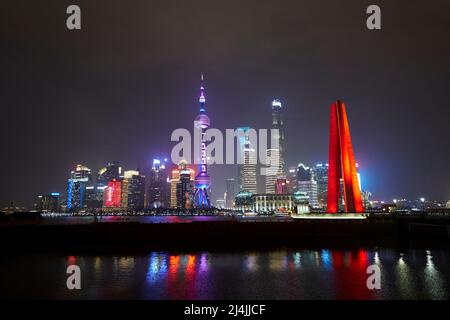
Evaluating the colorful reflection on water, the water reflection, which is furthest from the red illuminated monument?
the water reflection

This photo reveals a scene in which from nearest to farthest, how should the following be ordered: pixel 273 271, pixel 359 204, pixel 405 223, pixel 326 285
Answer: pixel 326 285 < pixel 273 271 < pixel 405 223 < pixel 359 204

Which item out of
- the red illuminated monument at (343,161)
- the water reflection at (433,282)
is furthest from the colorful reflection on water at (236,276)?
the red illuminated monument at (343,161)

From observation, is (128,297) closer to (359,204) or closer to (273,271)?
(273,271)

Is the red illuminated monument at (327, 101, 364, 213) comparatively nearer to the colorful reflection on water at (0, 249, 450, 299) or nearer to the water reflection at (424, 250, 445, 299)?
the colorful reflection on water at (0, 249, 450, 299)

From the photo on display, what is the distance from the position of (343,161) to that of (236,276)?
3940 cm

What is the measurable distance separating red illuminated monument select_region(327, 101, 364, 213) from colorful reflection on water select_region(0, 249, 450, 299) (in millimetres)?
25718

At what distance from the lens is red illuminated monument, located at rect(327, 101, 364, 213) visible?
53.1 metres

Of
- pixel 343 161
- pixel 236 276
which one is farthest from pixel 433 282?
pixel 343 161

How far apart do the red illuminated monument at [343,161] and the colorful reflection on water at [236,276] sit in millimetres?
25718

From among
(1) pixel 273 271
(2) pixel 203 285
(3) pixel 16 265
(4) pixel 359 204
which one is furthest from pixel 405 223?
(3) pixel 16 265

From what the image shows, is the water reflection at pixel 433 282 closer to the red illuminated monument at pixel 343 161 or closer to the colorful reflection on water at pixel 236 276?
the colorful reflection on water at pixel 236 276

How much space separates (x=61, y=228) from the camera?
36938 millimetres

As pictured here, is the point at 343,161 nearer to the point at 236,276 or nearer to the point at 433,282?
the point at 433,282
